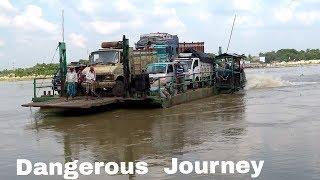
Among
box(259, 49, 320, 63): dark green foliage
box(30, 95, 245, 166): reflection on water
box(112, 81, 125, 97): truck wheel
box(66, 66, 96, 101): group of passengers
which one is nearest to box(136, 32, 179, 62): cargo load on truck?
box(112, 81, 125, 97): truck wheel

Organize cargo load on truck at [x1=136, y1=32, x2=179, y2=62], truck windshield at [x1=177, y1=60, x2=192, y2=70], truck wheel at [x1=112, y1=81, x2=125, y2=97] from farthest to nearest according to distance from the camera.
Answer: cargo load on truck at [x1=136, y1=32, x2=179, y2=62]
truck windshield at [x1=177, y1=60, x2=192, y2=70]
truck wheel at [x1=112, y1=81, x2=125, y2=97]

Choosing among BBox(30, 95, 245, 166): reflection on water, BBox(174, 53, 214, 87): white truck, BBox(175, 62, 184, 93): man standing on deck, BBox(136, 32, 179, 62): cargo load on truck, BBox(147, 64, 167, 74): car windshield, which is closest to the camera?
BBox(30, 95, 245, 166): reflection on water

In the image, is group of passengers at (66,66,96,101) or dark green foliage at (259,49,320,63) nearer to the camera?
group of passengers at (66,66,96,101)

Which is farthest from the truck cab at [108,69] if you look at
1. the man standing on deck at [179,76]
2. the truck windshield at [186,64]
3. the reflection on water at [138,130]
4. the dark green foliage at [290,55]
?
the dark green foliage at [290,55]

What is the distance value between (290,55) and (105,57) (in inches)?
6377

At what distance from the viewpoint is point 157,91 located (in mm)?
19141

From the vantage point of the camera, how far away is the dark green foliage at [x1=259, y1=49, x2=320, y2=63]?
545ft

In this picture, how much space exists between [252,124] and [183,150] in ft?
14.1

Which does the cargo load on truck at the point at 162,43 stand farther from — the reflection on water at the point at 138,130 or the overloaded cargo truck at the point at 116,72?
the reflection on water at the point at 138,130

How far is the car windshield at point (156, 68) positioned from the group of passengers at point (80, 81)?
3765 mm

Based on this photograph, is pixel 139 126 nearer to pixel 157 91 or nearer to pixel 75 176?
pixel 157 91

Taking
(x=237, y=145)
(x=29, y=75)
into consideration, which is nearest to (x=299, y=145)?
(x=237, y=145)

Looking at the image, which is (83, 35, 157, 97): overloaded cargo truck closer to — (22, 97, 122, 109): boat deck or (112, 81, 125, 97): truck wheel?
(112, 81, 125, 97): truck wheel

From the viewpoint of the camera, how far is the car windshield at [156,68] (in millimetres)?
22016
